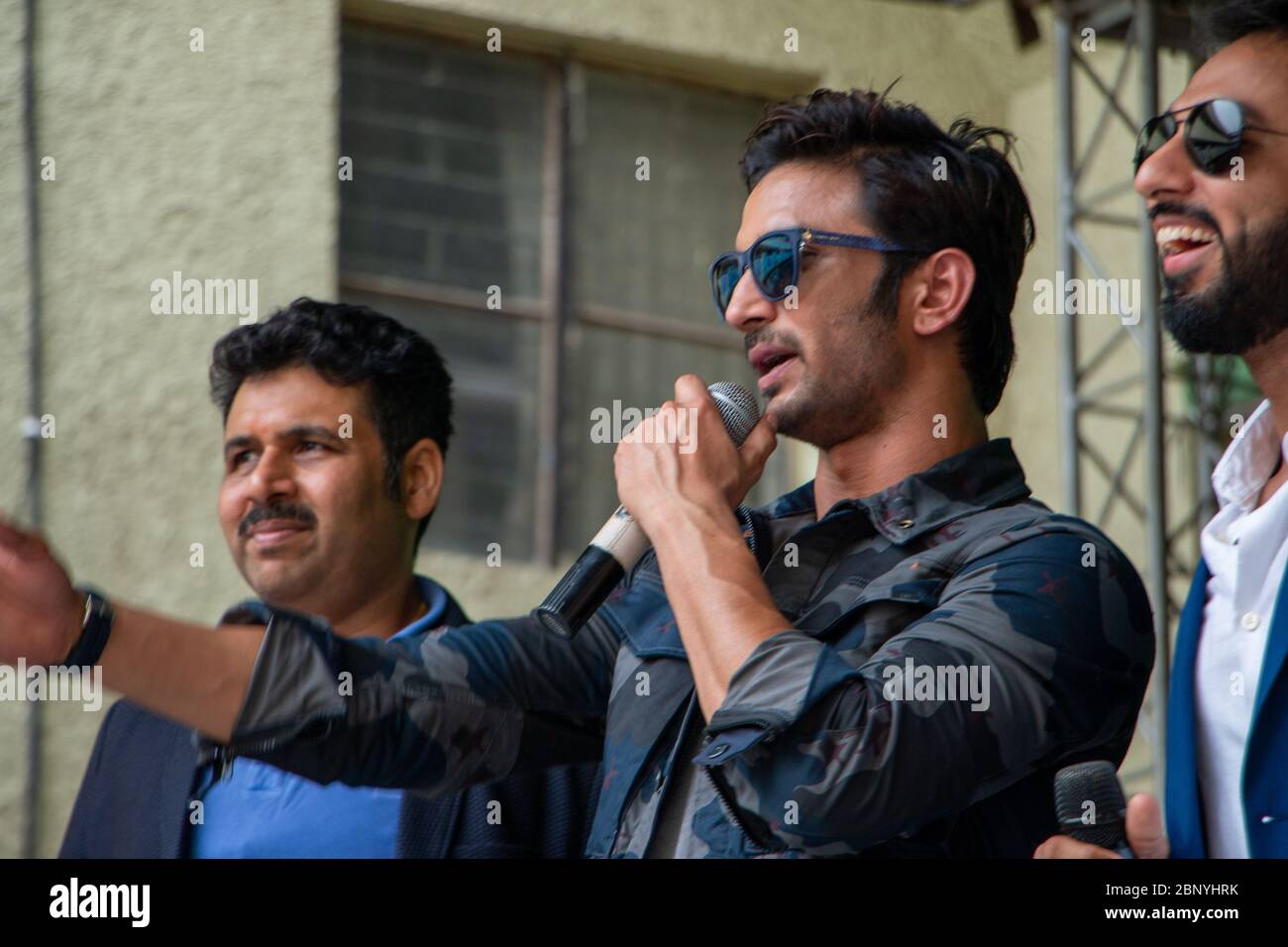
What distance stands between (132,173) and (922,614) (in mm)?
4282

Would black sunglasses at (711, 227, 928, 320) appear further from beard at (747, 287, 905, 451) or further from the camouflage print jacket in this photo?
the camouflage print jacket

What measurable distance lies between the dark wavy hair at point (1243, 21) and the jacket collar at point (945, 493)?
596 mm

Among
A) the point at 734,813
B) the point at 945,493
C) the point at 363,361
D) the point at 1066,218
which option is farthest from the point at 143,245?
the point at 734,813

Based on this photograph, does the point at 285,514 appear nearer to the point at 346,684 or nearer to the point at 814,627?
the point at 346,684

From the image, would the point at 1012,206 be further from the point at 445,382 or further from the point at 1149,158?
the point at 445,382

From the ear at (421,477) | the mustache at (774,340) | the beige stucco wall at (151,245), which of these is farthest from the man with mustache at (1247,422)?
the beige stucco wall at (151,245)

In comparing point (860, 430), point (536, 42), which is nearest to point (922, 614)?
point (860, 430)

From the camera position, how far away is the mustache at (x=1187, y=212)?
2309 millimetres

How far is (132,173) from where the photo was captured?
19.5ft

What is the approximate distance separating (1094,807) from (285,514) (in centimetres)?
168

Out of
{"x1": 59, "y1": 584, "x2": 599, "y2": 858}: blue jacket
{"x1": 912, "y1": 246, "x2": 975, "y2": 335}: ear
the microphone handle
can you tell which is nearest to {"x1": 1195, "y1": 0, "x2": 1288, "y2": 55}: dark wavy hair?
{"x1": 912, "y1": 246, "x2": 975, "y2": 335}: ear

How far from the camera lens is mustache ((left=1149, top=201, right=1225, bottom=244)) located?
2.31 m

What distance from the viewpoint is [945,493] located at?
8.03ft

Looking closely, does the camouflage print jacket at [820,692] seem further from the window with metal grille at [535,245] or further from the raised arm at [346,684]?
the window with metal grille at [535,245]
